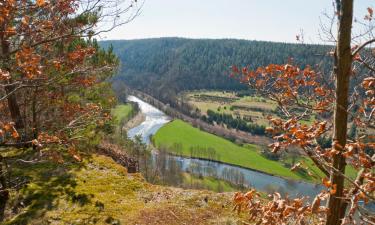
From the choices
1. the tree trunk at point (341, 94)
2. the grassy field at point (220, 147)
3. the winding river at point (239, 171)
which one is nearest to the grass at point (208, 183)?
the winding river at point (239, 171)

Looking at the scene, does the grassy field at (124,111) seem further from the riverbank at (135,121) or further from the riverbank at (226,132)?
the riverbank at (226,132)

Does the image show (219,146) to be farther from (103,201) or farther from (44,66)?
(44,66)

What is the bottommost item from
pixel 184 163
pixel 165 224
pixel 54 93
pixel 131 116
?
pixel 184 163

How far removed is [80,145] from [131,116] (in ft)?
455

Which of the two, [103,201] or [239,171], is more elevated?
[103,201]

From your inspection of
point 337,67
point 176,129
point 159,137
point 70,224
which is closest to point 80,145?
point 70,224

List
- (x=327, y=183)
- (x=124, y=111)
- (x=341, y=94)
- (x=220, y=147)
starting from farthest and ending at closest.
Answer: (x=124, y=111) < (x=220, y=147) < (x=341, y=94) < (x=327, y=183)

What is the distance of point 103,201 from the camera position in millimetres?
11812

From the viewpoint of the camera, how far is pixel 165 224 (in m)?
10.4

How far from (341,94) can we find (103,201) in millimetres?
9454

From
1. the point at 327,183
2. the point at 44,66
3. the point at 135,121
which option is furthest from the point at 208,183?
the point at 327,183

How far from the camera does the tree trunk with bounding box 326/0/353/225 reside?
157 inches

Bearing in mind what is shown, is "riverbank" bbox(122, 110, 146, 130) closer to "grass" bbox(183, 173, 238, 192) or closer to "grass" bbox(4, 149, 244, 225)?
"grass" bbox(183, 173, 238, 192)

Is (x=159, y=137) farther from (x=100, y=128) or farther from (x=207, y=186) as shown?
(x=100, y=128)
